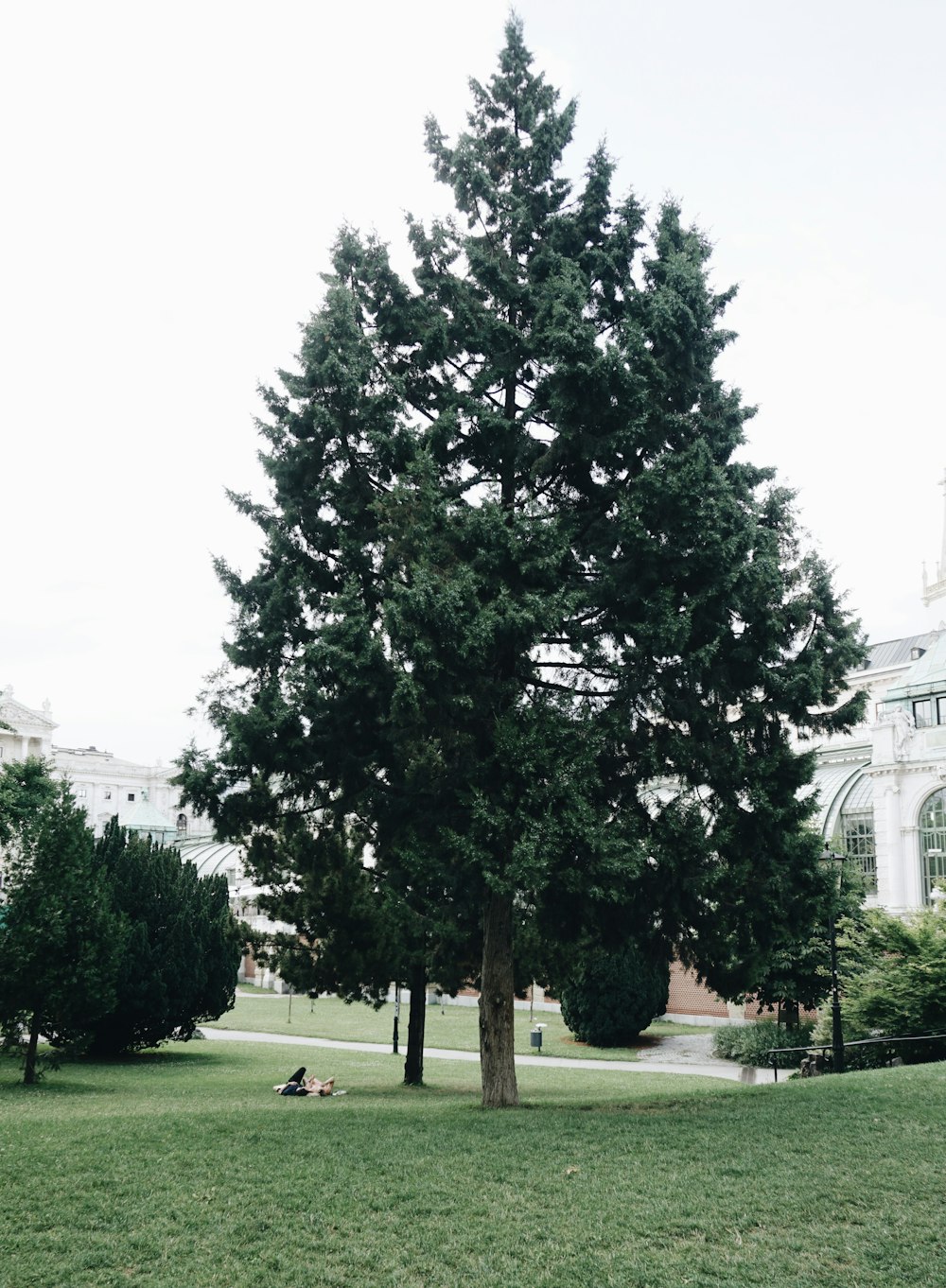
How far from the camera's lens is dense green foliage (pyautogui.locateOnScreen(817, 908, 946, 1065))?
19.8 m

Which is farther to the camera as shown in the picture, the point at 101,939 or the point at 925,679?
the point at 925,679

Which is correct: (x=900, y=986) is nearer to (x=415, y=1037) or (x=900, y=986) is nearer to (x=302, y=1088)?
(x=415, y=1037)

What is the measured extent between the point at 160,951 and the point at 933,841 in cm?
2639

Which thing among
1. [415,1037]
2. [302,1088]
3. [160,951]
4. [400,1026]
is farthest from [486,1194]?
[400,1026]

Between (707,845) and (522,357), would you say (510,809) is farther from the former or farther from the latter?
(522,357)

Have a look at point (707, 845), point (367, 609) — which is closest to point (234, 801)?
point (367, 609)

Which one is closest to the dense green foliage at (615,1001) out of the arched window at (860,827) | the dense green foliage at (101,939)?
the arched window at (860,827)

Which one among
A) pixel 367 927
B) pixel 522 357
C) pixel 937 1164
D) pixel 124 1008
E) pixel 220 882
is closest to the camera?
pixel 937 1164

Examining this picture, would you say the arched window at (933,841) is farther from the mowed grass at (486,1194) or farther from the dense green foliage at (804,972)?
the mowed grass at (486,1194)

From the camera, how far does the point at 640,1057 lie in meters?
29.6

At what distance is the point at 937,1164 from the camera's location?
31.1 feet

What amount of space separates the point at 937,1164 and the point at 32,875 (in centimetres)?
1452

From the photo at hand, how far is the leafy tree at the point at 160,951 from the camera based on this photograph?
2295 centimetres

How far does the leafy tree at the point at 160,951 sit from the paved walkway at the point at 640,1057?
6.51m
